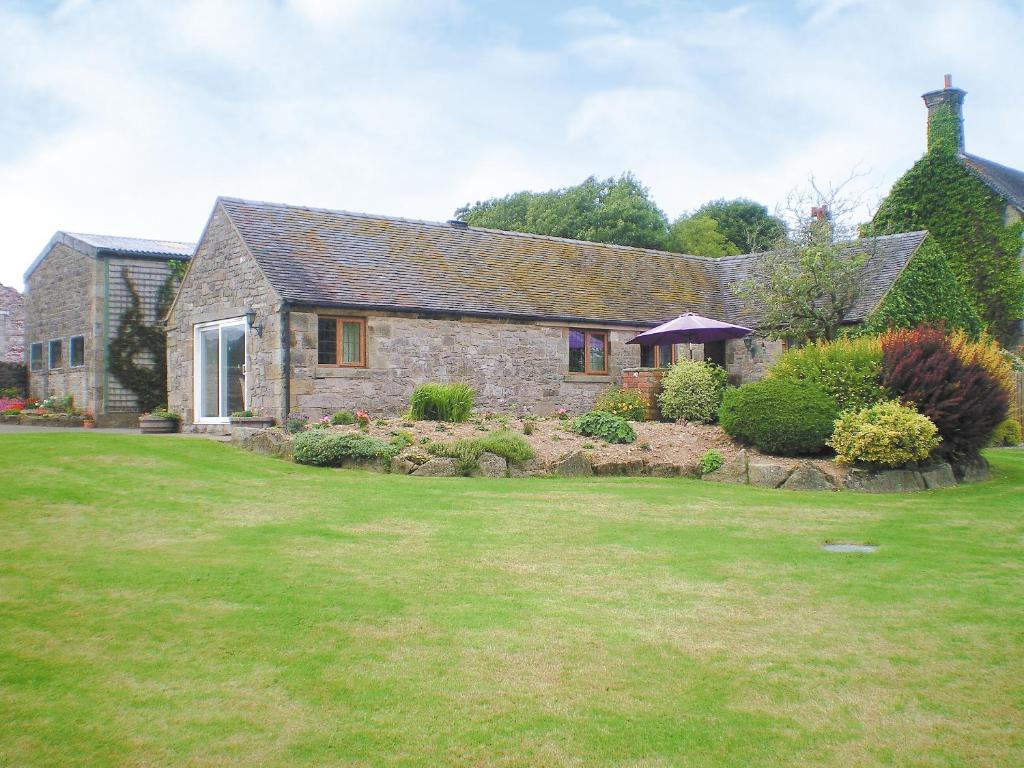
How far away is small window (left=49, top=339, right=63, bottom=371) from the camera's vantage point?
28.9 m

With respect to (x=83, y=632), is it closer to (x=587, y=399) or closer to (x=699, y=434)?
(x=699, y=434)

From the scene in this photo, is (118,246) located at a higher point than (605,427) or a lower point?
higher

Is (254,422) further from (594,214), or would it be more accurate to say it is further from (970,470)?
(594,214)

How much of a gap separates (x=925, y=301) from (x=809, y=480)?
1238 cm

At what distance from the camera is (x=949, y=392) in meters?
14.6

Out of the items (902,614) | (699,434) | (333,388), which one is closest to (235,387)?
(333,388)

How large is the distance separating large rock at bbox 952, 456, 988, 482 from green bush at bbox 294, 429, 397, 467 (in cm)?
955

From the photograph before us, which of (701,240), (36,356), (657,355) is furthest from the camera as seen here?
(701,240)

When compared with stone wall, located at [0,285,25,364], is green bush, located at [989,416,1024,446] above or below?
below

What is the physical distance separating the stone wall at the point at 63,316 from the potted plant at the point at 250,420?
10133 mm

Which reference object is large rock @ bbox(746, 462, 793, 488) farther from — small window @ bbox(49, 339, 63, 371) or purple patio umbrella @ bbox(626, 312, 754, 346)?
small window @ bbox(49, 339, 63, 371)

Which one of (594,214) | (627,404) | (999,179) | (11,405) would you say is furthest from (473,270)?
(594,214)

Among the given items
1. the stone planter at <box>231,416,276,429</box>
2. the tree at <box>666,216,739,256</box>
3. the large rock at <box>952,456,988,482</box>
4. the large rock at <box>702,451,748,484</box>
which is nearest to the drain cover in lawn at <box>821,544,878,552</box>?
the large rock at <box>702,451,748,484</box>

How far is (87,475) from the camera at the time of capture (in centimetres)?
1184
